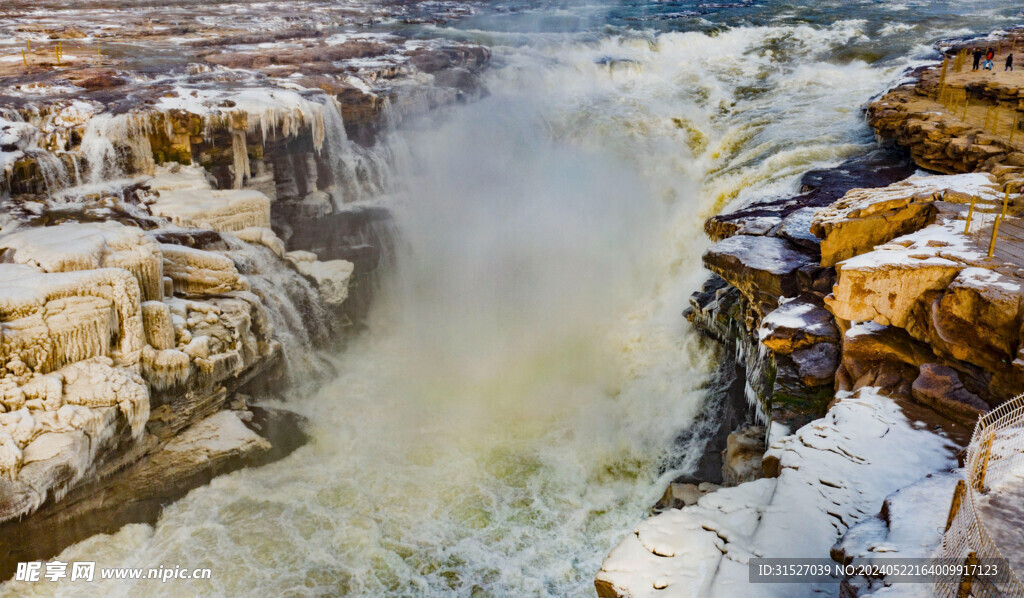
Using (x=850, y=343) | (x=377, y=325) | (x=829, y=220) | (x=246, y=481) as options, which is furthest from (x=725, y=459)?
(x=377, y=325)

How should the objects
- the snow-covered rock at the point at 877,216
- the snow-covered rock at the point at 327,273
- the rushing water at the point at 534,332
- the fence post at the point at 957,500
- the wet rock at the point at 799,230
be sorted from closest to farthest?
1. the fence post at the point at 957,500
2. the snow-covered rock at the point at 877,216
3. the rushing water at the point at 534,332
4. the wet rock at the point at 799,230
5. the snow-covered rock at the point at 327,273

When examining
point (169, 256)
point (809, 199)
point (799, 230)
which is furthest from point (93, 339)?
point (809, 199)

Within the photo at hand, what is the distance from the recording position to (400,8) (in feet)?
123

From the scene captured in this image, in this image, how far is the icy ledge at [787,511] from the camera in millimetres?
6496

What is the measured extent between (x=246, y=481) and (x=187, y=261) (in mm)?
4195

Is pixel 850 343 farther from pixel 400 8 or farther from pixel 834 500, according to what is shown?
pixel 400 8

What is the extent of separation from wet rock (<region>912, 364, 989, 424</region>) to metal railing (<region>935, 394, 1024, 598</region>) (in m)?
0.87

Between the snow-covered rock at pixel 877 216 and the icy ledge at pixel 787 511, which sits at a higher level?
the snow-covered rock at pixel 877 216

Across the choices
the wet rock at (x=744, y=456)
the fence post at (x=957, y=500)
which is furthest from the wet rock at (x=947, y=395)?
the fence post at (x=957, y=500)

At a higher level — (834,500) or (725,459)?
(834,500)

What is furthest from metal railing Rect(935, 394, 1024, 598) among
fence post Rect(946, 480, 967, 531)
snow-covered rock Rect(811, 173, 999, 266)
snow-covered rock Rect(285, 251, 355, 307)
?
snow-covered rock Rect(285, 251, 355, 307)

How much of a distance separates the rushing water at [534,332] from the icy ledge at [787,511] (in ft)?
12.6

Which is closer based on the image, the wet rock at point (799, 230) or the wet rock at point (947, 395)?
the wet rock at point (947, 395)

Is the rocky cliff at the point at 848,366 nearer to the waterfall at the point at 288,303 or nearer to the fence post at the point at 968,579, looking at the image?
the fence post at the point at 968,579
